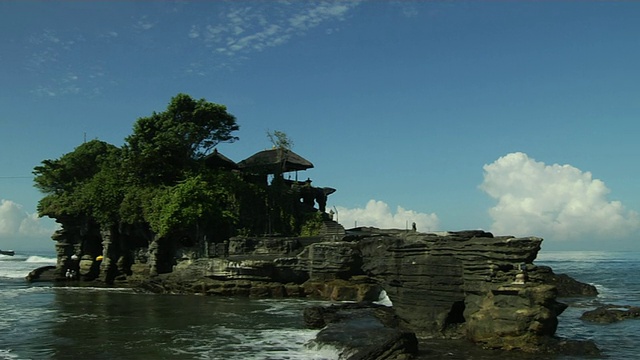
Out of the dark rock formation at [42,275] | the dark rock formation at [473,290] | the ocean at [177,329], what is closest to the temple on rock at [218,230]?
the dark rock formation at [42,275]

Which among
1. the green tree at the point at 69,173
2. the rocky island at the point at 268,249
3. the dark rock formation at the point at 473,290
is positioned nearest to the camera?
the dark rock formation at the point at 473,290

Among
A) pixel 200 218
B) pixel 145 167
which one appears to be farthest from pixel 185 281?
pixel 145 167

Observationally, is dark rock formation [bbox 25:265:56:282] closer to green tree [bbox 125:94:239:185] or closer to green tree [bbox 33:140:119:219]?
green tree [bbox 33:140:119:219]

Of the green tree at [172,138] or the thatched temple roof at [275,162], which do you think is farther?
the thatched temple roof at [275,162]

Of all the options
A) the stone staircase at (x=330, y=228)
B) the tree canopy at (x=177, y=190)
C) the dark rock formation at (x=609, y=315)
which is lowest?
the dark rock formation at (x=609, y=315)

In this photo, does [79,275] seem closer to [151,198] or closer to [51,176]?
[51,176]

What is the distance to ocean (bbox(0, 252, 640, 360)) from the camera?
50.3ft

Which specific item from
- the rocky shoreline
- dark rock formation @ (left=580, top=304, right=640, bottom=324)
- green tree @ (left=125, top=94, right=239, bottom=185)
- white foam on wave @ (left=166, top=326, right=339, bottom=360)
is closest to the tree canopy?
green tree @ (left=125, top=94, right=239, bottom=185)

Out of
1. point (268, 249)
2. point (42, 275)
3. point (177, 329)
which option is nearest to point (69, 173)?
point (42, 275)

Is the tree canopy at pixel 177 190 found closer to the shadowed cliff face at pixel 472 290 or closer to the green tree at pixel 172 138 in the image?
the green tree at pixel 172 138

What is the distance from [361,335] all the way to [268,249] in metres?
21.0

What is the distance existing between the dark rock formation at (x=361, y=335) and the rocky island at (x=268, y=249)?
0.16 feet

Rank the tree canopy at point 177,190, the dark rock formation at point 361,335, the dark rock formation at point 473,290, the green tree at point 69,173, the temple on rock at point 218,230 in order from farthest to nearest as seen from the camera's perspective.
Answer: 1. the green tree at point 69,173
2. the temple on rock at point 218,230
3. the tree canopy at point 177,190
4. the dark rock formation at point 473,290
5. the dark rock formation at point 361,335

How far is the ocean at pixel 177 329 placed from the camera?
1533 centimetres
